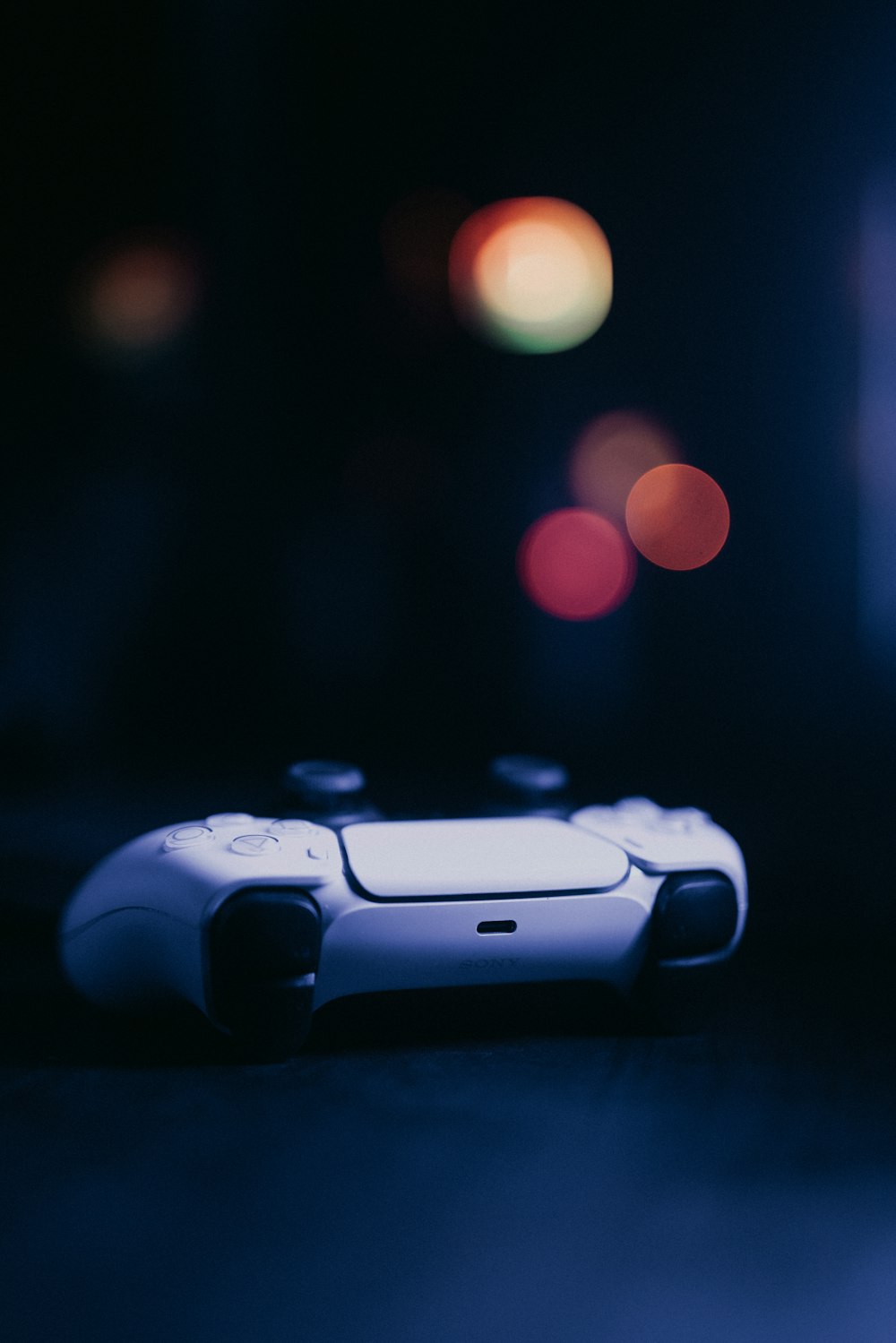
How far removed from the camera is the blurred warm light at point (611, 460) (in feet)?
4.38

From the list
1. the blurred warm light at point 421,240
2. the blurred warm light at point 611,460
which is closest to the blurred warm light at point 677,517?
the blurred warm light at point 611,460

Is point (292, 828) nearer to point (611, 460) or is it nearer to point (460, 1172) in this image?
point (460, 1172)

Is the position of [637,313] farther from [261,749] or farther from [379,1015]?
[379,1015]

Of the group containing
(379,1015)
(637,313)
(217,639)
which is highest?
(637,313)

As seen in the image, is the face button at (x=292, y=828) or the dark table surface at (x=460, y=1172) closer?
the dark table surface at (x=460, y=1172)

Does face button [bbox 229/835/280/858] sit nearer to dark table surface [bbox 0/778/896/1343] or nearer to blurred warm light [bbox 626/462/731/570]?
dark table surface [bbox 0/778/896/1343]

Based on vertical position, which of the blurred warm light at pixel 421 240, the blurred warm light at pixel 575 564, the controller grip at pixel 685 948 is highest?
the blurred warm light at pixel 421 240

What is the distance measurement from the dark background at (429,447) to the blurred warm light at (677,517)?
0.10 ft

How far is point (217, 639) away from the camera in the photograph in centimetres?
127

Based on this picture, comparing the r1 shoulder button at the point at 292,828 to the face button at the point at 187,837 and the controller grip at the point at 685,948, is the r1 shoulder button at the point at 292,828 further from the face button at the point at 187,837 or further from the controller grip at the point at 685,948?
the controller grip at the point at 685,948

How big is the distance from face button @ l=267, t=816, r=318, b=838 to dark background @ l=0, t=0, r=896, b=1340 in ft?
0.42

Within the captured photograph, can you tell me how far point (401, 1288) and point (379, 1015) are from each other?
24 cm

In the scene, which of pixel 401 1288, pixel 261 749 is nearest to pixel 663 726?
pixel 261 749

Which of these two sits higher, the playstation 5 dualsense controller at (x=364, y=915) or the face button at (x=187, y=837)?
the face button at (x=187, y=837)
